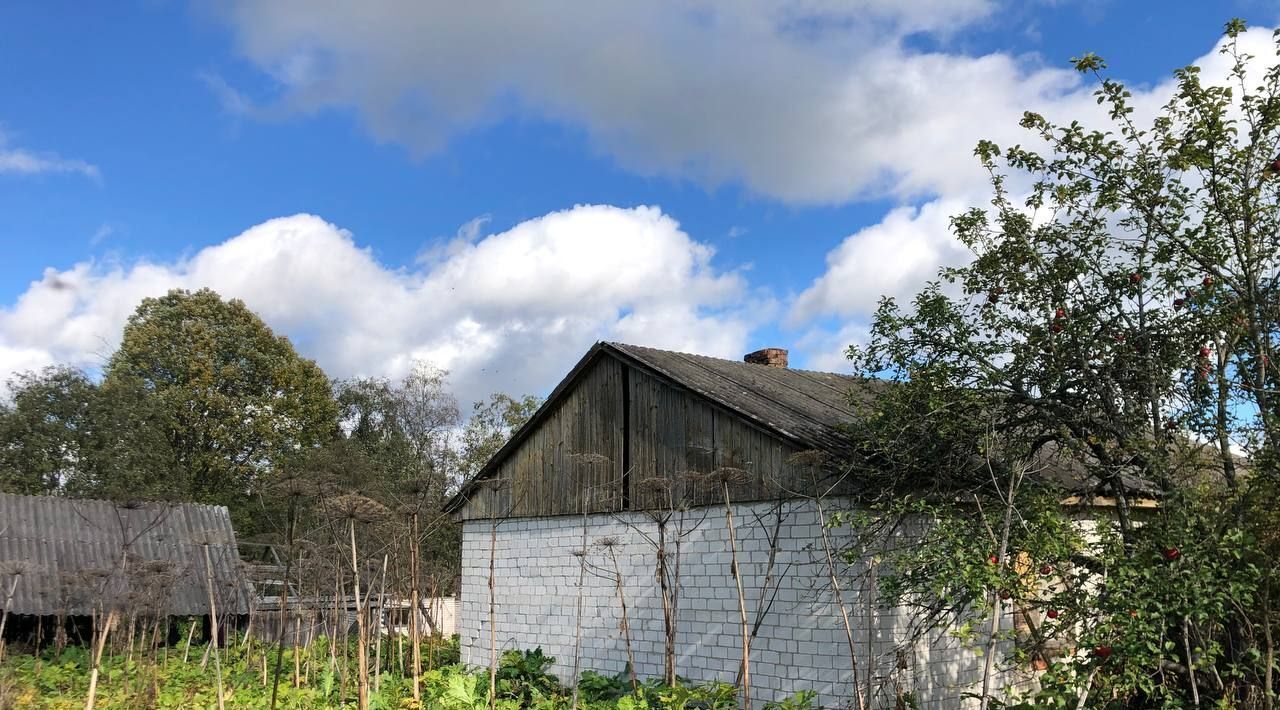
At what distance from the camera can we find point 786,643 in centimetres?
1089

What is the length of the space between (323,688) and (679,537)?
228 inches

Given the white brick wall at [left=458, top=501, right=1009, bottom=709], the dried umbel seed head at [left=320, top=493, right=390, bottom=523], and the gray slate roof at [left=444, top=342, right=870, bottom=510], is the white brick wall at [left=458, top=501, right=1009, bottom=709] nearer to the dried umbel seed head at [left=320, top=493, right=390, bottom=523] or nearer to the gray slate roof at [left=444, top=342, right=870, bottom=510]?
the gray slate roof at [left=444, top=342, right=870, bottom=510]

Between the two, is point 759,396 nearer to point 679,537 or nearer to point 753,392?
point 753,392

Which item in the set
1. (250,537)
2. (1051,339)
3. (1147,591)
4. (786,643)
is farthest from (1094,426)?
(250,537)

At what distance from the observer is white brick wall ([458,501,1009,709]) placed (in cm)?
1028

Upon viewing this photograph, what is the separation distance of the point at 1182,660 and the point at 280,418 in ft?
107

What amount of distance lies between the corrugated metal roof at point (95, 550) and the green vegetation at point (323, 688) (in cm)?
155

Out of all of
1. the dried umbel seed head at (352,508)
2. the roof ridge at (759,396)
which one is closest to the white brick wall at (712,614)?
the roof ridge at (759,396)

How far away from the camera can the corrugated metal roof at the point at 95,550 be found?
58.4 ft

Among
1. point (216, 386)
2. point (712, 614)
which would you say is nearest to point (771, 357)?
point (712, 614)

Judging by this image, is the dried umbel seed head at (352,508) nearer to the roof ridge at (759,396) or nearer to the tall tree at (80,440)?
the roof ridge at (759,396)

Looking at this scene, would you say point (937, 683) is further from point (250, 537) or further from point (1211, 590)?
point (250, 537)

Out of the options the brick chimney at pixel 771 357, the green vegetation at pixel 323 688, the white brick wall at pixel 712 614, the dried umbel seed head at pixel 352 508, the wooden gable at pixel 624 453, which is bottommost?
the green vegetation at pixel 323 688

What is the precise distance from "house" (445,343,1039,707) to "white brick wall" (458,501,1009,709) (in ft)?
0.08
